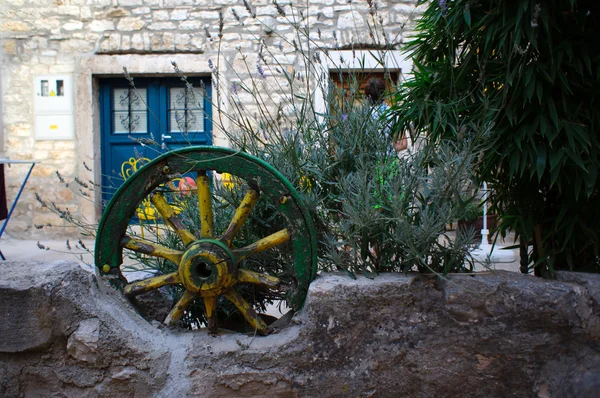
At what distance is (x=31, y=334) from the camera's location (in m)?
1.70

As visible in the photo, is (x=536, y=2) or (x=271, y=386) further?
(x=536, y=2)

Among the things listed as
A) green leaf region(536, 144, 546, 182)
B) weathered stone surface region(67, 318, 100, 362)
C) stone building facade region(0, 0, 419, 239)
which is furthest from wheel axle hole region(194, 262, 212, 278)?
stone building facade region(0, 0, 419, 239)

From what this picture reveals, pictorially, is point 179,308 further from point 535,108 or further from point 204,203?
point 535,108

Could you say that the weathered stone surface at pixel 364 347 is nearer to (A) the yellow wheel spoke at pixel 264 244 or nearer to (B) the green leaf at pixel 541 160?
(A) the yellow wheel spoke at pixel 264 244

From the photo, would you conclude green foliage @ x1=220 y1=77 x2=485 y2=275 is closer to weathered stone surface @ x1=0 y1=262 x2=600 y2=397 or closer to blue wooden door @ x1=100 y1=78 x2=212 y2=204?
weathered stone surface @ x1=0 y1=262 x2=600 y2=397

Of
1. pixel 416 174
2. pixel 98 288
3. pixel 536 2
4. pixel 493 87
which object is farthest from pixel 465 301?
pixel 98 288

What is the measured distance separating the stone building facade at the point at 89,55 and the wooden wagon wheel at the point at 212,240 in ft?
14.3

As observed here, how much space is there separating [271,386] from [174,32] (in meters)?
5.34

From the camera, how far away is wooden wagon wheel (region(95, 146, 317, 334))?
1.76 meters

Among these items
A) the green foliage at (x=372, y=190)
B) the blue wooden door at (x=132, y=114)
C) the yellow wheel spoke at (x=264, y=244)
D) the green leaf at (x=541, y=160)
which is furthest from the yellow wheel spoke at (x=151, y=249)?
the blue wooden door at (x=132, y=114)

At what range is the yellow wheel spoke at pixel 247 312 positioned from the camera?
1788mm

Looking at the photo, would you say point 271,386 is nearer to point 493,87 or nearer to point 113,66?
point 493,87

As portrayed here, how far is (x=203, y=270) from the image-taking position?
5.85 ft

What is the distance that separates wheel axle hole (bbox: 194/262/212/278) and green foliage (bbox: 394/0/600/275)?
95 centimetres
